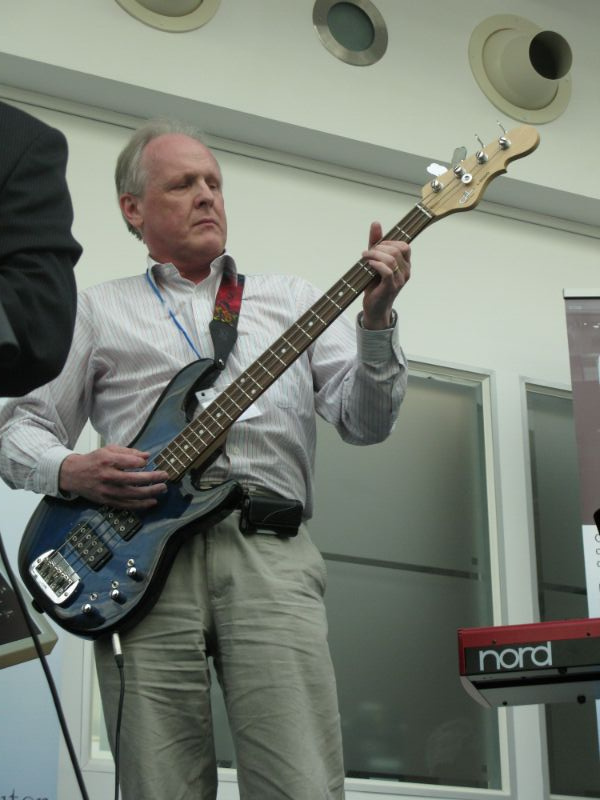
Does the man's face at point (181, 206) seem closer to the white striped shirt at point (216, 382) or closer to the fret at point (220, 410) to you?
the white striped shirt at point (216, 382)

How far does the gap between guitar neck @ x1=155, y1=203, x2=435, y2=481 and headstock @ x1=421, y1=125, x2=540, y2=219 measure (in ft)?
0.38

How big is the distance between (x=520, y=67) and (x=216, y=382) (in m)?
2.44

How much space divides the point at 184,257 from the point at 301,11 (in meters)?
1.86

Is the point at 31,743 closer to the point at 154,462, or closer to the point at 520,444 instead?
the point at 154,462

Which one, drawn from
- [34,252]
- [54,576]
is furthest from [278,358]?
[34,252]

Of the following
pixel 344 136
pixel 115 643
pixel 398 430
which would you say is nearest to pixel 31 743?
pixel 115 643

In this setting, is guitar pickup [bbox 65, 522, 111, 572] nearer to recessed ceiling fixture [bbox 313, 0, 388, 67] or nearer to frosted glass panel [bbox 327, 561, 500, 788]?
frosted glass panel [bbox 327, 561, 500, 788]

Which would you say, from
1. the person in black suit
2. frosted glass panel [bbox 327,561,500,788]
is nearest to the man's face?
the person in black suit

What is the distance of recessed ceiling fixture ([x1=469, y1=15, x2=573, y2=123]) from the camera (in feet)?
13.8

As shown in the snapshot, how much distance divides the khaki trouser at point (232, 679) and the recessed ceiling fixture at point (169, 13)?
2.15m

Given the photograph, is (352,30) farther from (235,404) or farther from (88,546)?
(88,546)

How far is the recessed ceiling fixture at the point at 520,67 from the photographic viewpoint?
13.8 feet

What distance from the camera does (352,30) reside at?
405 cm

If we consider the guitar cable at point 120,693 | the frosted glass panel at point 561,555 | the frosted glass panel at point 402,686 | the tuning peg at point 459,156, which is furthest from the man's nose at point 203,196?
the frosted glass panel at point 561,555
